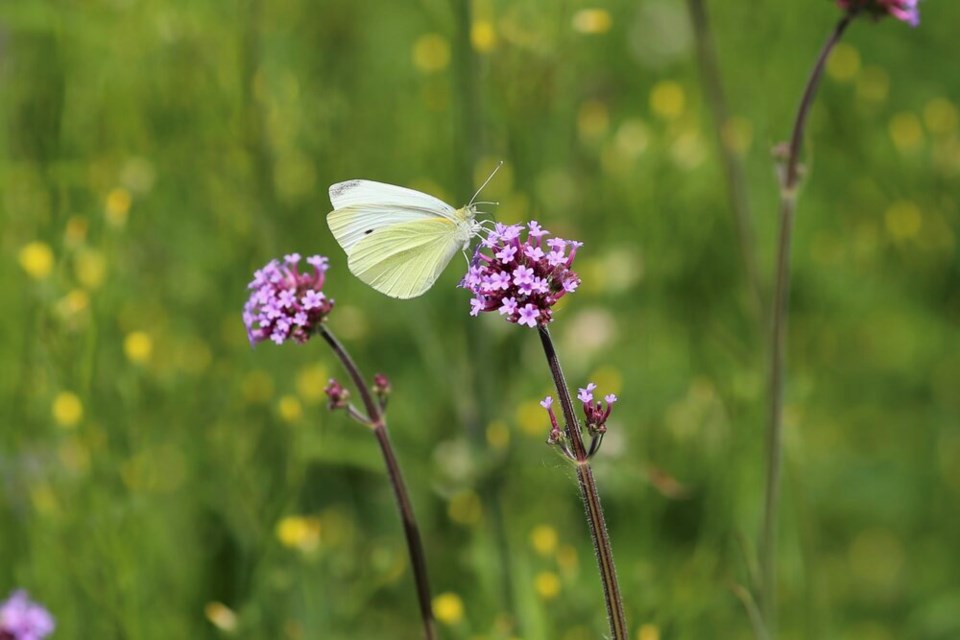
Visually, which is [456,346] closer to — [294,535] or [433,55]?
[294,535]

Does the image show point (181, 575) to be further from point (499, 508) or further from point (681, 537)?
point (681, 537)

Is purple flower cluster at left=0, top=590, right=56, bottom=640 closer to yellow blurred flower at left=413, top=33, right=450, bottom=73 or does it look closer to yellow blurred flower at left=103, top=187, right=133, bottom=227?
yellow blurred flower at left=103, top=187, right=133, bottom=227

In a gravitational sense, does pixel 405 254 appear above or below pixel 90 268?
below

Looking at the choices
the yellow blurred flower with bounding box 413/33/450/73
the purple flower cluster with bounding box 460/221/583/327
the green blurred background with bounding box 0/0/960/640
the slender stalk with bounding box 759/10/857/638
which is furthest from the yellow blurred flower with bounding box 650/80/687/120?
the purple flower cluster with bounding box 460/221/583/327

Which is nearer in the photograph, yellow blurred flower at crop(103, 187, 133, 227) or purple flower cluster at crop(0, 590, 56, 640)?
purple flower cluster at crop(0, 590, 56, 640)

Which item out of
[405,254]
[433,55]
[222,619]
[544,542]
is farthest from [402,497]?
[433,55]

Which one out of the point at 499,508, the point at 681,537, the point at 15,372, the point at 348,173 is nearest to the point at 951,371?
the point at 681,537
